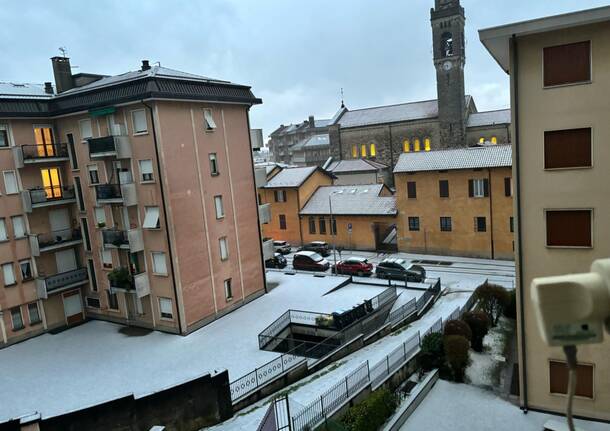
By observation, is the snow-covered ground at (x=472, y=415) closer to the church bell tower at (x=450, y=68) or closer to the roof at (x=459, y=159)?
the roof at (x=459, y=159)

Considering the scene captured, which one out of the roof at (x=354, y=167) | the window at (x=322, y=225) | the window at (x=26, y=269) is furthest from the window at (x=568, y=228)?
the roof at (x=354, y=167)

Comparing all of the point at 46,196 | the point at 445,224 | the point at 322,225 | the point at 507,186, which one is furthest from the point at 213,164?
the point at 507,186

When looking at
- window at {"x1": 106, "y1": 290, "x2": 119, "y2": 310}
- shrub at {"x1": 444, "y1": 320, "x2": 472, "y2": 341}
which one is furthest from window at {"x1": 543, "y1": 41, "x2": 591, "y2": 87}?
window at {"x1": 106, "y1": 290, "x2": 119, "y2": 310}

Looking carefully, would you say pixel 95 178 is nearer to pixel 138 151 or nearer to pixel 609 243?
pixel 138 151

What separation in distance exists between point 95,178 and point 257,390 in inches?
620

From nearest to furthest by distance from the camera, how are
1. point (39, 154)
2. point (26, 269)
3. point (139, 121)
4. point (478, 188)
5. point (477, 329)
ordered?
point (477, 329) → point (139, 121) → point (26, 269) → point (39, 154) → point (478, 188)

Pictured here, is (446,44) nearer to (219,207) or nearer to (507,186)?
(507,186)

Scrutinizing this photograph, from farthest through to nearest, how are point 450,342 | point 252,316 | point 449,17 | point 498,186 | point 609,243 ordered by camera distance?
point 449,17, point 498,186, point 252,316, point 450,342, point 609,243

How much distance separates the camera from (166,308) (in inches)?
949

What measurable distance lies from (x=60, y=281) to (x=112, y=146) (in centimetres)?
867

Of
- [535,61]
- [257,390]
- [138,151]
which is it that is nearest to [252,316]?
[257,390]

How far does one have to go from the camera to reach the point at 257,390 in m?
17.5

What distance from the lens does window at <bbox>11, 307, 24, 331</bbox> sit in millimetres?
24203

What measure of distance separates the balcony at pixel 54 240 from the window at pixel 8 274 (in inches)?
50.7
